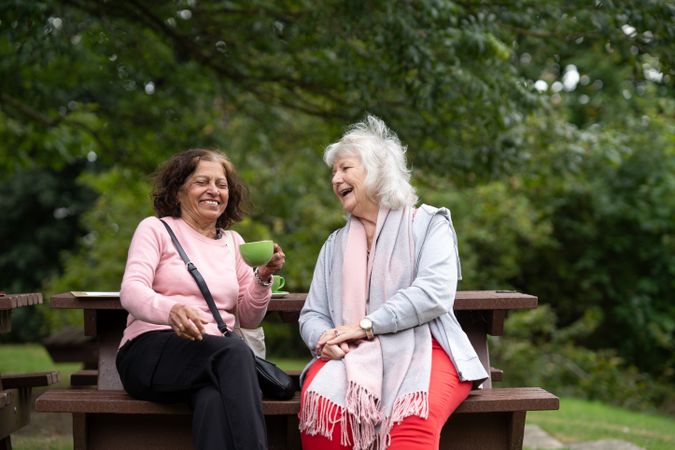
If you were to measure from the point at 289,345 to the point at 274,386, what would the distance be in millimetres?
11120

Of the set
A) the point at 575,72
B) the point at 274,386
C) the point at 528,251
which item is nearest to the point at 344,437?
the point at 274,386

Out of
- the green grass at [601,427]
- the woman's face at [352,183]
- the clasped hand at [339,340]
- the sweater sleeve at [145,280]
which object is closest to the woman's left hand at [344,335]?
the clasped hand at [339,340]

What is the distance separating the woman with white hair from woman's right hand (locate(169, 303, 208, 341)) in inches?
21.4

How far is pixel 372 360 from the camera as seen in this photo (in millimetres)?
3576

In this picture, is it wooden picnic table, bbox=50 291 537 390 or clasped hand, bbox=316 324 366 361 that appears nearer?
→ clasped hand, bbox=316 324 366 361

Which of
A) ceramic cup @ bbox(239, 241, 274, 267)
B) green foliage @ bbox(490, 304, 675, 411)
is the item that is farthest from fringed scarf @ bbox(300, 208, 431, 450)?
green foliage @ bbox(490, 304, 675, 411)

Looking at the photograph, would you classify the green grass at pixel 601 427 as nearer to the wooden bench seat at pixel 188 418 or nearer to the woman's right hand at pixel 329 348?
the wooden bench seat at pixel 188 418

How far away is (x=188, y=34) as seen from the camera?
28.9 ft

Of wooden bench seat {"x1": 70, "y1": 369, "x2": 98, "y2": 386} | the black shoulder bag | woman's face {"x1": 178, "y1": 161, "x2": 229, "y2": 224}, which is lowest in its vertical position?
wooden bench seat {"x1": 70, "y1": 369, "x2": 98, "y2": 386}

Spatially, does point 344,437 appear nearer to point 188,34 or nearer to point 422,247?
point 422,247

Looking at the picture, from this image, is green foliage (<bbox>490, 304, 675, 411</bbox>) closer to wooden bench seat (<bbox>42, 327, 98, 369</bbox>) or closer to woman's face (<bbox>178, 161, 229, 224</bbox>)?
wooden bench seat (<bbox>42, 327, 98, 369</bbox>)

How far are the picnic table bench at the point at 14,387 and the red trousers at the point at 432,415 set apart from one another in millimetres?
1321

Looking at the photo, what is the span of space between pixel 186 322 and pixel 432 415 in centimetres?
102

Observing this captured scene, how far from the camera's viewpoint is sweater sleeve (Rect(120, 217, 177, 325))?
11.1 ft
